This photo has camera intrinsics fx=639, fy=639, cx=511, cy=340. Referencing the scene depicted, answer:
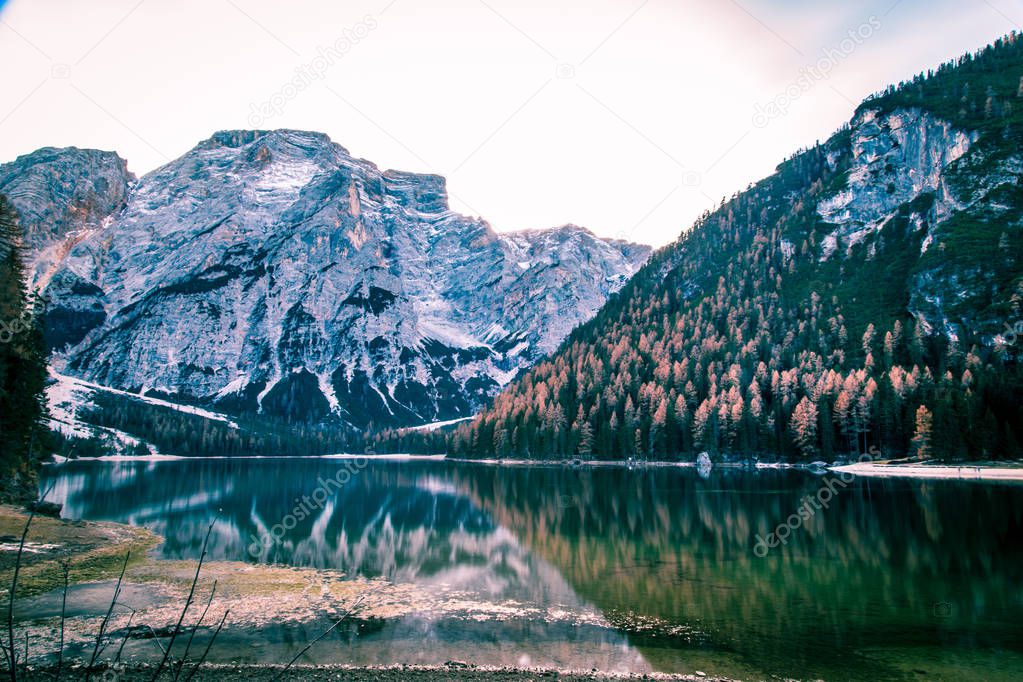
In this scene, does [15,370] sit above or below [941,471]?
above

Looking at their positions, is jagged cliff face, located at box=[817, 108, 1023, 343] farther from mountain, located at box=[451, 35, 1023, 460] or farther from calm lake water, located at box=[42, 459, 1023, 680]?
calm lake water, located at box=[42, 459, 1023, 680]

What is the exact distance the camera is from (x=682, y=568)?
3788cm

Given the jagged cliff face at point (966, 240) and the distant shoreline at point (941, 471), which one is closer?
the distant shoreline at point (941, 471)

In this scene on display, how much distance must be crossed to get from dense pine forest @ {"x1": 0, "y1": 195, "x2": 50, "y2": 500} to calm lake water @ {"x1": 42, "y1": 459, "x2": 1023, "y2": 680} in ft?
25.8

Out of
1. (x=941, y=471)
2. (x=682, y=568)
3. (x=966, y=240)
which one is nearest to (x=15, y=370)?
(x=682, y=568)

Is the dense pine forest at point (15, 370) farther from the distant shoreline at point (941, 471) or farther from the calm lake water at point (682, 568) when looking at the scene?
the distant shoreline at point (941, 471)

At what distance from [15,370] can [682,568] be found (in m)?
60.9

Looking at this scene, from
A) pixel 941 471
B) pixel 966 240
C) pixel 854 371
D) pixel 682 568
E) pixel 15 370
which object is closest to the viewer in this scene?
pixel 682 568

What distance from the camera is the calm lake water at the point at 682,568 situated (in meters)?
23.8

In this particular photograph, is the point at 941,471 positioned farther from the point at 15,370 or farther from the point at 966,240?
the point at 15,370

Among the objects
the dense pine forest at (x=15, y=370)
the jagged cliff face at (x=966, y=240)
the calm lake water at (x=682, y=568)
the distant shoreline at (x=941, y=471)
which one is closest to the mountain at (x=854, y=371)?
the jagged cliff face at (x=966, y=240)

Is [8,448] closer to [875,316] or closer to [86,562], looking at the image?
[86,562]

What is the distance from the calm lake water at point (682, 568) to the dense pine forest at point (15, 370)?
7.86 meters

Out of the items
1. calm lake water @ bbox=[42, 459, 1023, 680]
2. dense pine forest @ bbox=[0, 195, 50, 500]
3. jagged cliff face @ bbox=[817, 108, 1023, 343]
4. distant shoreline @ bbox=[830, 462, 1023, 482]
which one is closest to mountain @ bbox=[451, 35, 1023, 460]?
jagged cliff face @ bbox=[817, 108, 1023, 343]
